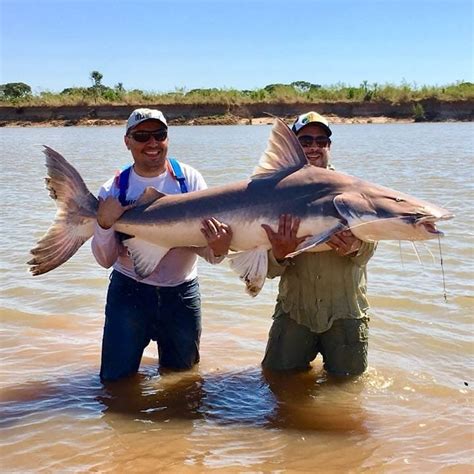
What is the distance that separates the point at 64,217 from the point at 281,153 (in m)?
1.44

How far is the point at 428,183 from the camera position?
45.3ft

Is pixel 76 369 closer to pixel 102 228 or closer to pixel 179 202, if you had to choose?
pixel 102 228

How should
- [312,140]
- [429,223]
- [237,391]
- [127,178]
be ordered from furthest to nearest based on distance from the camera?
[237,391] → [127,178] → [312,140] → [429,223]

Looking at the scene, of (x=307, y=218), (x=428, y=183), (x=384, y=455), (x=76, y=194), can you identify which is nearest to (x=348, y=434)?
(x=384, y=455)

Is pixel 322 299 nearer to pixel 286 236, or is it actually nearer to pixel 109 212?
pixel 286 236

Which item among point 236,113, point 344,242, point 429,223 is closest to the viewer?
point 429,223

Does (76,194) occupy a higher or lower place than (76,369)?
higher

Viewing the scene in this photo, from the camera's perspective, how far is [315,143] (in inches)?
171

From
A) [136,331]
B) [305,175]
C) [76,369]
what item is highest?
[305,175]

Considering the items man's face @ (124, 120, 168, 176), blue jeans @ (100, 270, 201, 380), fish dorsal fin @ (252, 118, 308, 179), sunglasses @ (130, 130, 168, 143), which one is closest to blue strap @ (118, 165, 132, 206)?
man's face @ (124, 120, 168, 176)

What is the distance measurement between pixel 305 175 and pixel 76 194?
146 centimetres

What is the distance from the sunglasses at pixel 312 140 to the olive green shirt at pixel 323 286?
706 millimetres

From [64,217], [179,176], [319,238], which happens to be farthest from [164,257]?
[319,238]

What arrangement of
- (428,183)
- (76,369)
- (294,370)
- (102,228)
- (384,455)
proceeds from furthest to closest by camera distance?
1. (428,183)
2. (76,369)
3. (294,370)
4. (102,228)
5. (384,455)
